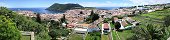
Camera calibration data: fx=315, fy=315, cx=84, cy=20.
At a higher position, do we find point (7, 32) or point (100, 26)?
point (7, 32)

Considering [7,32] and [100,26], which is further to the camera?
[100,26]

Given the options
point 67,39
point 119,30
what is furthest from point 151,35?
point 119,30

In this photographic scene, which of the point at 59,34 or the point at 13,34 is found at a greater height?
the point at 13,34

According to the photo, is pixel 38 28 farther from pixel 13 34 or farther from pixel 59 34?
pixel 13 34

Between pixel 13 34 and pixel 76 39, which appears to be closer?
pixel 13 34

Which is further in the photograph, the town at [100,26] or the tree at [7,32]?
the town at [100,26]

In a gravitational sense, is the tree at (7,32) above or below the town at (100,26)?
above

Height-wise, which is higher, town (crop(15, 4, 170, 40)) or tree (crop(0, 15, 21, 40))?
tree (crop(0, 15, 21, 40))

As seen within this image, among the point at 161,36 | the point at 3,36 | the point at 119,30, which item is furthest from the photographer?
the point at 119,30

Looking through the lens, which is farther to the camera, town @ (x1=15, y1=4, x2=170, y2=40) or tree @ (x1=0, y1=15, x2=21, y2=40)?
town @ (x1=15, y1=4, x2=170, y2=40)

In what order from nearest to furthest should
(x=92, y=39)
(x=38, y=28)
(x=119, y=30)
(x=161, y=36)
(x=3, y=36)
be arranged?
(x=3, y=36) → (x=161, y=36) → (x=38, y=28) → (x=92, y=39) → (x=119, y=30)

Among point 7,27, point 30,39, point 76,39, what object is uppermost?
point 7,27
